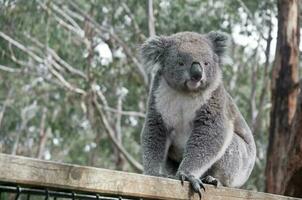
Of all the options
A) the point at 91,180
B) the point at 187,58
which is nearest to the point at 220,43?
the point at 187,58

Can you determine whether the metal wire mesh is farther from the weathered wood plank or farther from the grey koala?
the grey koala

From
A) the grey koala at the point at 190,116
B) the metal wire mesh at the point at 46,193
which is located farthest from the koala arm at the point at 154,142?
the metal wire mesh at the point at 46,193

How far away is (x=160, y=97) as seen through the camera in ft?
13.6

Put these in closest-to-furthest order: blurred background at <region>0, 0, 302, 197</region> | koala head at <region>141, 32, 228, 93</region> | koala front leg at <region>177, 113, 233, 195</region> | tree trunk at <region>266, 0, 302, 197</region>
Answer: koala front leg at <region>177, 113, 233, 195</region>, koala head at <region>141, 32, 228, 93</region>, tree trunk at <region>266, 0, 302, 197</region>, blurred background at <region>0, 0, 302, 197</region>

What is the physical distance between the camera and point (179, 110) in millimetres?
4078

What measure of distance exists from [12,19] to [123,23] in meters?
2.86

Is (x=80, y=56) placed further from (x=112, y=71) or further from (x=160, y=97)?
(x=160, y=97)

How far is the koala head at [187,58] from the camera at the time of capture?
3.99m

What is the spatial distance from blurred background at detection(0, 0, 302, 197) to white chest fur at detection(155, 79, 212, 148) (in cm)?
802

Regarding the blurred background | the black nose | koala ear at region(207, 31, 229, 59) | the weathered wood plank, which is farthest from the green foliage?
the weathered wood plank

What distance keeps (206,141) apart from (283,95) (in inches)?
159

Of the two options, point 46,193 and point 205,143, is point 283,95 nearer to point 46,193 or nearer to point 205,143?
point 205,143

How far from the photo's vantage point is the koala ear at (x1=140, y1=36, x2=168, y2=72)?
14.2ft

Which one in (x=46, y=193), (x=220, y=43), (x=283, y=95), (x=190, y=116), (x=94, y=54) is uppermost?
(x=94, y=54)
